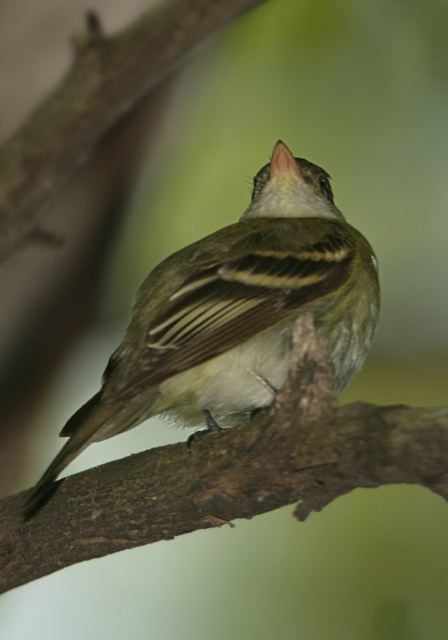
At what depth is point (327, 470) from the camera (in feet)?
11.7

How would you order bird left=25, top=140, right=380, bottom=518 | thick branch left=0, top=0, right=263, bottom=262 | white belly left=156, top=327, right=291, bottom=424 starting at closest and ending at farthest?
thick branch left=0, top=0, right=263, bottom=262 → bird left=25, top=140, right=380, bottom=518 → white belly left=156, top=327, right=291, bottom=424

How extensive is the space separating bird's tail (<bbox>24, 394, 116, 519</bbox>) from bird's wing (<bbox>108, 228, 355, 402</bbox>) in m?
0.07

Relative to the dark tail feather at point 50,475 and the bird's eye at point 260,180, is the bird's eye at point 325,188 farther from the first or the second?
the dark tail feather at point 50,475

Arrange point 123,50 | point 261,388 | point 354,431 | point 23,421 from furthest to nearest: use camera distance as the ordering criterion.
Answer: point 23,421 → point 261,388 → point 123,50 → point 354,431

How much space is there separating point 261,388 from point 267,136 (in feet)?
11.3

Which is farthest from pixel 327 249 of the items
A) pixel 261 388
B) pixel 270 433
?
pixel 270 433

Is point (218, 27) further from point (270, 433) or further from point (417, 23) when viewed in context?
point (417, 23)

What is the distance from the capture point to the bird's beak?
19.5 ft

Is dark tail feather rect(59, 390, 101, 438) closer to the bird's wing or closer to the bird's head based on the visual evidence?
the bird's wing

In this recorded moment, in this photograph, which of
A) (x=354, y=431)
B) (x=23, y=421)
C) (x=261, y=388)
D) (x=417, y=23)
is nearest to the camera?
(x=354, y=431)

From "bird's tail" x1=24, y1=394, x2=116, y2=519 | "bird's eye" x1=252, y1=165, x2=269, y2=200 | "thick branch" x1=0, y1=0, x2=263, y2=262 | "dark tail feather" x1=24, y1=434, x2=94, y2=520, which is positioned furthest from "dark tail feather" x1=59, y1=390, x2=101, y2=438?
"bird's eye" x1=252, y1=165, x2=269, y2=200

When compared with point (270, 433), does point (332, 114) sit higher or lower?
higher

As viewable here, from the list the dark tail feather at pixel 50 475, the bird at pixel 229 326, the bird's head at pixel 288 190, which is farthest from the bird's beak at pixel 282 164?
the dark tail feather at pixel 50 475

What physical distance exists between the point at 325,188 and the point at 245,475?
9.09 feet
